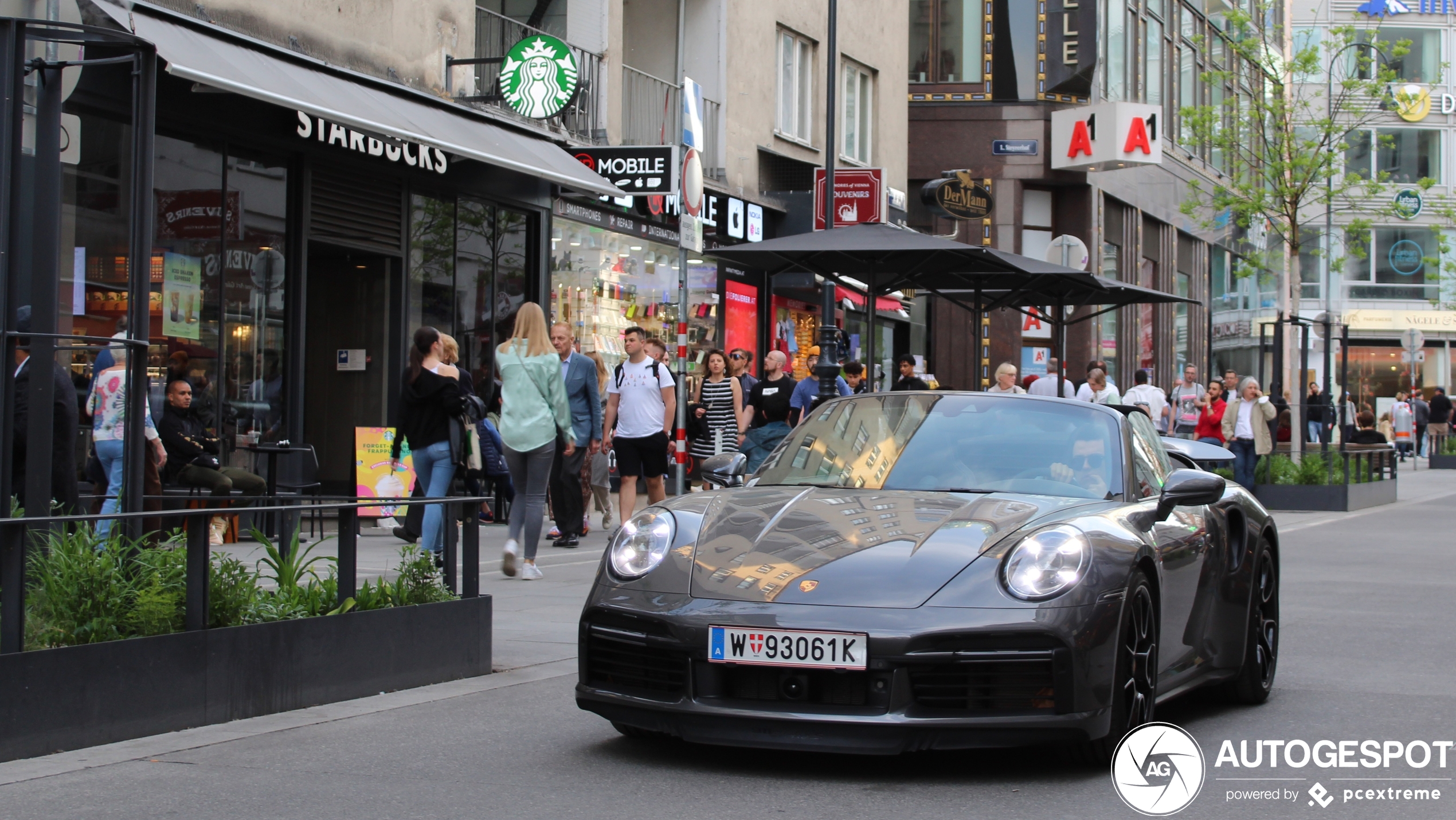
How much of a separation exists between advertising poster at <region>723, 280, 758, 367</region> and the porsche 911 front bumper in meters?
19.2

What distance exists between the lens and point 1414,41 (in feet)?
221

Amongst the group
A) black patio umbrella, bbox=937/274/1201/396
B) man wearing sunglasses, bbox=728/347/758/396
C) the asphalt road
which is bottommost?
the asphalt road

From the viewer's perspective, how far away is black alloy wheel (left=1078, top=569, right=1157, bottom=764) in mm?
5375

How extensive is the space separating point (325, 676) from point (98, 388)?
5.76 meters

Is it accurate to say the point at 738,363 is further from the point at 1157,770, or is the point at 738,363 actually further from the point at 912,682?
the point at 912,682

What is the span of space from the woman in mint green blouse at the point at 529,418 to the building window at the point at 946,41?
85.0 ft

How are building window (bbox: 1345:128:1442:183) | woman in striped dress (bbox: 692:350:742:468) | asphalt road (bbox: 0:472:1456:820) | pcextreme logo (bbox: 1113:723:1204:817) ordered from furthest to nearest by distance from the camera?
building window (bbox: 1345:128:1442:183) → woman in striped dress (bbox: 692:350:742:468) → pcextreme logo (bbox: 1113:723:1204:817) → asphalt road (bbox: 0:472:1456:820)

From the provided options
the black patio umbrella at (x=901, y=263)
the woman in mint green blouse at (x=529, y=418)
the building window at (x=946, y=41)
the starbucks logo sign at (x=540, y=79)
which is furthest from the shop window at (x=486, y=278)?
the building window at (x=946, y=41)

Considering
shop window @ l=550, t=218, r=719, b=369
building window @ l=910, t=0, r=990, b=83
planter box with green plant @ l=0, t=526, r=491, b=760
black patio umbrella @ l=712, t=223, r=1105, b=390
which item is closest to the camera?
planter box with green plant @ l=0, t=526, r=491, b=760

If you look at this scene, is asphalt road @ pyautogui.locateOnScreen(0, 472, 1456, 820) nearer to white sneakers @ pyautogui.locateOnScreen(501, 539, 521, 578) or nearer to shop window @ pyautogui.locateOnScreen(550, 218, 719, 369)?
white sneakers @ pyautogui.locateOnScreen(501, 539, 521, 578)

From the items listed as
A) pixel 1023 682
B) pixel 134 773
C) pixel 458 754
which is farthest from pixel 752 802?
pixel 134 773

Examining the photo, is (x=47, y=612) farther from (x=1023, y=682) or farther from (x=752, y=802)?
(x=1023, y=682)

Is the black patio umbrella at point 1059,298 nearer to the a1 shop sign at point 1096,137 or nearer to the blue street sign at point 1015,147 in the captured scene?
the a1 shop sign at point 1096,137

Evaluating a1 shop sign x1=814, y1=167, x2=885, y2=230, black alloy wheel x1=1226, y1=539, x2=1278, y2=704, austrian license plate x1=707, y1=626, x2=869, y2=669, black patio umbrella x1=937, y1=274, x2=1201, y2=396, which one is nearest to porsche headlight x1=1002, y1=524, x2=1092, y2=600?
austrian license plate x1=707, y1=626, x2=869, y2=669
